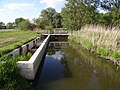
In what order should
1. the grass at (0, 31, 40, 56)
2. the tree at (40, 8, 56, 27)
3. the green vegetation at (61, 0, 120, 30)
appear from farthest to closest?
the tree at (40, 8, 56, 27) < the green vegetation at (61, 0, 120, 30) < the grass at (0, 31, 40, 56)

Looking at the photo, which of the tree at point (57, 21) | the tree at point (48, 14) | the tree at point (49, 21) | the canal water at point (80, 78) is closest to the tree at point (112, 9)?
the canal water at point (80, 78)

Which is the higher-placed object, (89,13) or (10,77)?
(89,13)

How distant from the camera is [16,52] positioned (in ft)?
35.7

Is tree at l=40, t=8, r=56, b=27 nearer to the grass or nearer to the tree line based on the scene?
the tree line


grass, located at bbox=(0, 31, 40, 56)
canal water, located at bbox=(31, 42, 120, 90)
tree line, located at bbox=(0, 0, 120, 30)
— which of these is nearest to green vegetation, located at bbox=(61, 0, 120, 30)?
tree line, located at bbox=(0, 0, 120, 30)

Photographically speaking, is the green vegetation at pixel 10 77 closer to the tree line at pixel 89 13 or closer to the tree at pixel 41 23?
the tree line at pixel 89 13

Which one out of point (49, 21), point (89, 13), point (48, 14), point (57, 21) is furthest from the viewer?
point (48, 14)

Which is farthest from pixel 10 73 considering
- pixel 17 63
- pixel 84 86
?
pixel 84 86

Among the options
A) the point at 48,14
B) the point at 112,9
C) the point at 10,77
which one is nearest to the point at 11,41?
the point at 10,77

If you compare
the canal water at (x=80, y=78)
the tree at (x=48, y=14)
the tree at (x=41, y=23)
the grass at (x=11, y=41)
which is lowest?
the canal water at (x=80, y=78)

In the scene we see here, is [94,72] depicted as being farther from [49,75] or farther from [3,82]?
[3,82]

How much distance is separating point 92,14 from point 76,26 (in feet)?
10.1

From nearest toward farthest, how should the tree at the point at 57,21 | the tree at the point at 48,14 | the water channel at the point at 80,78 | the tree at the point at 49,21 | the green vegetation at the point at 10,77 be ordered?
the green vegetation at the point at 10,77, the water channel at the point at 80,78, the tree at the point at 49,21, the tree at the point at 57,21, the tree at the point at 48,14

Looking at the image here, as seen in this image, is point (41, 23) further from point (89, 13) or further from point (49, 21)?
point (89, 13)
